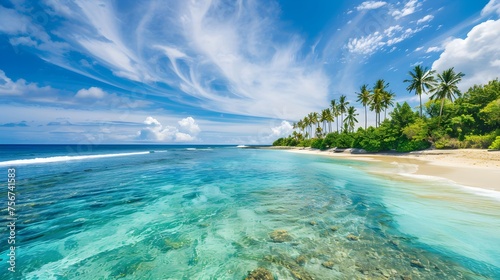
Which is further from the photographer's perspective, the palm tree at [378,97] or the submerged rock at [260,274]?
the palm tree at [378,97]

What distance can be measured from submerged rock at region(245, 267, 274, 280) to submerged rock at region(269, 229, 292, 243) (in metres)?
1.58

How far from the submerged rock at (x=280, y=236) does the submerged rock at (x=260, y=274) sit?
5.17ft

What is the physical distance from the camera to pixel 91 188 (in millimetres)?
13664

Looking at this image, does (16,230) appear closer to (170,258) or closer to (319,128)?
(170,258)

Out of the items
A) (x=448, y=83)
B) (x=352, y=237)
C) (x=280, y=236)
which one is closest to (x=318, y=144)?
(x=448, y=83)

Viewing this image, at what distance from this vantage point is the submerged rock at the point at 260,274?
441cm

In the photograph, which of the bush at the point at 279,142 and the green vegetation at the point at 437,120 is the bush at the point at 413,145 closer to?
the green vegetation at the point at 437,120

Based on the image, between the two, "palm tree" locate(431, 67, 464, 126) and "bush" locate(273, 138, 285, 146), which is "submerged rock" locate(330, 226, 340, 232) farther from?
"bush" locate(273, 138, 285, 146)

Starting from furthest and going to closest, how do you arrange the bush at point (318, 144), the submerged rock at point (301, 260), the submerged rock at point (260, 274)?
the bush at point (318, 144)
the submerged rock at point (301, 260)
the submerged rock at point (260, 274)

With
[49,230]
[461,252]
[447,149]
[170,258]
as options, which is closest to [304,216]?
[461,252]

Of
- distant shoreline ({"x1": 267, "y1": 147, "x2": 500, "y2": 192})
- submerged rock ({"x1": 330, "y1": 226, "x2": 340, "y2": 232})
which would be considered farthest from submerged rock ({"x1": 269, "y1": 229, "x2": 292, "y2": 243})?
distant shoreline ({"x1": 267, "y1": 147, "x2": 500, "y2": 192})

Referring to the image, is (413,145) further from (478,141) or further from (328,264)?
(328,264)

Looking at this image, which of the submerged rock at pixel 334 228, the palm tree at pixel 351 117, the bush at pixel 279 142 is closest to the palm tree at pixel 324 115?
the palm tree at pixel 351 117

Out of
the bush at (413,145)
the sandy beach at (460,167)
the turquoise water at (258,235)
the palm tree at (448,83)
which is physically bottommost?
the turquoise water at (258,235)
